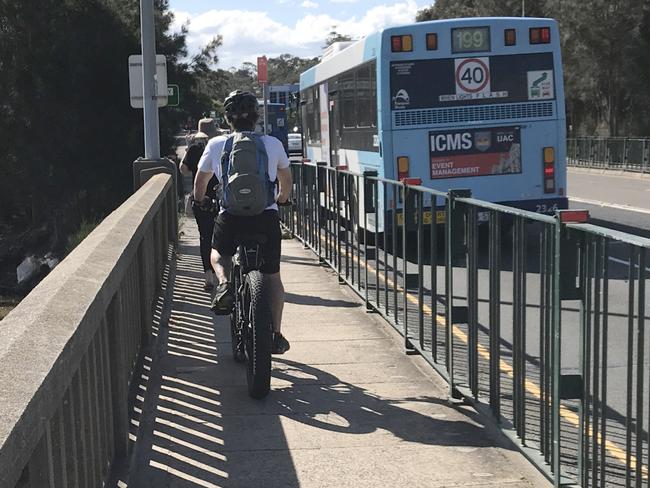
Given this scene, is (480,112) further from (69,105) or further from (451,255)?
(69,105)

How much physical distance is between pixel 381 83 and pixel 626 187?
16.6m

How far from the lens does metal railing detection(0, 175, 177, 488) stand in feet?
7.91

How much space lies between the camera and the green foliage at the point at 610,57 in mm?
40000

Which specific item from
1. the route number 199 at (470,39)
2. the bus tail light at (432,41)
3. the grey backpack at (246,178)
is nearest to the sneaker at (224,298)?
the grey backpack at (246,178)

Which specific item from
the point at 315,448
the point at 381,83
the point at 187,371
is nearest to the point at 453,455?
the point at 315,448

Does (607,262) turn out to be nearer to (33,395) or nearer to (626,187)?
(33,395)

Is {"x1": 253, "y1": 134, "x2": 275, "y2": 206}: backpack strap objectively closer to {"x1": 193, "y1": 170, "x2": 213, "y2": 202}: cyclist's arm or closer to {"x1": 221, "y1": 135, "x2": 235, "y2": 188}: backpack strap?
{"x1": 221, "y1": 135, "x2": 235, "y2": 188}: backpack strap

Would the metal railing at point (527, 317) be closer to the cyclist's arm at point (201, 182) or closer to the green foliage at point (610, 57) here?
the cyclist's arm at point (201, 182)

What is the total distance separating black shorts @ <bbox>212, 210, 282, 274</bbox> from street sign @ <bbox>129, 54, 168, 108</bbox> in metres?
7.24

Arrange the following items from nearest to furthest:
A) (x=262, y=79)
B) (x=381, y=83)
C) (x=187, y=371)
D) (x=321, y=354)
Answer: (x=187, y=371), (x=321, y=354), (x=381, y=83), (x=262, y=79)

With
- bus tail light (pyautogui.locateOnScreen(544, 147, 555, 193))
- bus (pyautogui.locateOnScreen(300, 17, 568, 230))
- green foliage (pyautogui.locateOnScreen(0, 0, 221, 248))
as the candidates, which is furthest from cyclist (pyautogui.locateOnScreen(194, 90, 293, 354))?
green foliage (pyautogui.locateOnScreen(0, 0, 221, 248))

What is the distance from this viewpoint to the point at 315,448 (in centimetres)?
538

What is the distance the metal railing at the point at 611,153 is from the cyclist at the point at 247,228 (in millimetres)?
30061

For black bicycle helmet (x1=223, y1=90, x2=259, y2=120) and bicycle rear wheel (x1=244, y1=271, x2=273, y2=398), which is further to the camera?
black bicycle helmet (x1=223, y1=90, x2=259, y2=120)
